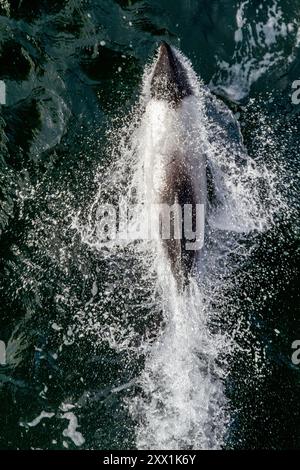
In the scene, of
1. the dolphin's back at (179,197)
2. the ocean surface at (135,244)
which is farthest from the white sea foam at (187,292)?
the dolphin's back at (179,197)

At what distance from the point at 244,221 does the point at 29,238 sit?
8.03ft

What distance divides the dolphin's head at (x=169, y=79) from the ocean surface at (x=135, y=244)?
138 mm

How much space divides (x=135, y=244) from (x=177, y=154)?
115 cm

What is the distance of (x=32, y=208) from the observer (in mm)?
5668

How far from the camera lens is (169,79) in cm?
517

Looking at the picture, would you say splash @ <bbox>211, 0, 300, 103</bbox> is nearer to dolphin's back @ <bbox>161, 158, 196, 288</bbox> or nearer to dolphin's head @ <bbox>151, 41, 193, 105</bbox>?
dolphin's head @ <bbox>151, 41, 193, 105</bbox>

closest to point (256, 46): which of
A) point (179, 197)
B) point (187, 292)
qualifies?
point (179, 197)

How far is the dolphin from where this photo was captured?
16.1 feet

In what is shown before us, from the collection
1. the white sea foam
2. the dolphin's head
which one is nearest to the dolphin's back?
the white sea foam

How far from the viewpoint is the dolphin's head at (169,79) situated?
5145 mm

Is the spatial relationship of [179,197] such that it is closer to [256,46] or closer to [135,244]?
[135,244]

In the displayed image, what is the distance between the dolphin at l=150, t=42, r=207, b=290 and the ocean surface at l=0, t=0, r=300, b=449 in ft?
0.58
